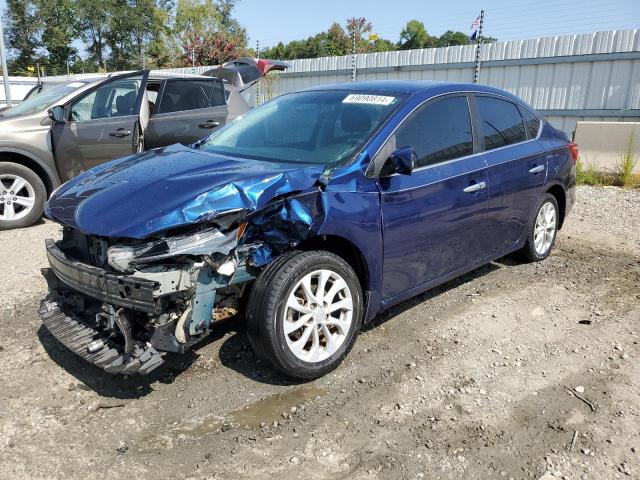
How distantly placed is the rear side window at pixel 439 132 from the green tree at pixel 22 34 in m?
38.3

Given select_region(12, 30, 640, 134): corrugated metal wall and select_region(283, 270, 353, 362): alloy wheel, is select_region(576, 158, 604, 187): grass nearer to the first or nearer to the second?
select_region(12, 30, 640, 134): corrugated metal wall

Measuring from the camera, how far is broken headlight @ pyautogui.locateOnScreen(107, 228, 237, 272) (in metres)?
2.75

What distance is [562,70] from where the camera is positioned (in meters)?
11.6

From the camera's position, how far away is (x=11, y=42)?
3675cm

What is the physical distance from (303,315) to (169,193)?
1.02 metres

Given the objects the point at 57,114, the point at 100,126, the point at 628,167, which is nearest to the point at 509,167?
the point at 100,126

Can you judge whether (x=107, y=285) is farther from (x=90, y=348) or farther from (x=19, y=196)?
(x=19, y=196)

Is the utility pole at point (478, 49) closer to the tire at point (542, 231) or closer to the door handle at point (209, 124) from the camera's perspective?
the door handle at point (209, 124)

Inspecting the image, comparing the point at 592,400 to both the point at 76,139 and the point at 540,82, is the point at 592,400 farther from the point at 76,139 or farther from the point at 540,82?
the point at 540,82

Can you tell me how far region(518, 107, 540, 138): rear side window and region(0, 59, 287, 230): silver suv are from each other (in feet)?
13.6

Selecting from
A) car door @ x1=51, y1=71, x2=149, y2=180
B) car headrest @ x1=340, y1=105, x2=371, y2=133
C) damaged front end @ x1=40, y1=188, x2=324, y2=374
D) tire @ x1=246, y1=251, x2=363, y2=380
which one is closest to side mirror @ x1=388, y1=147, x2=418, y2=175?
car headrest @ x1=340, y1=105, x2=371, y2=133

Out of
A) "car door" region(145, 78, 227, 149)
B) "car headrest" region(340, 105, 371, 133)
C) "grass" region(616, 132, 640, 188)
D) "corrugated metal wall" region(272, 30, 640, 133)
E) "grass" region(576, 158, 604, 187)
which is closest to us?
"car headrest" region(340, 105, 371, 133)

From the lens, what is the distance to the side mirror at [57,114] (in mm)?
6090

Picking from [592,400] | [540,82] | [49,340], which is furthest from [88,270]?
[540,82]
